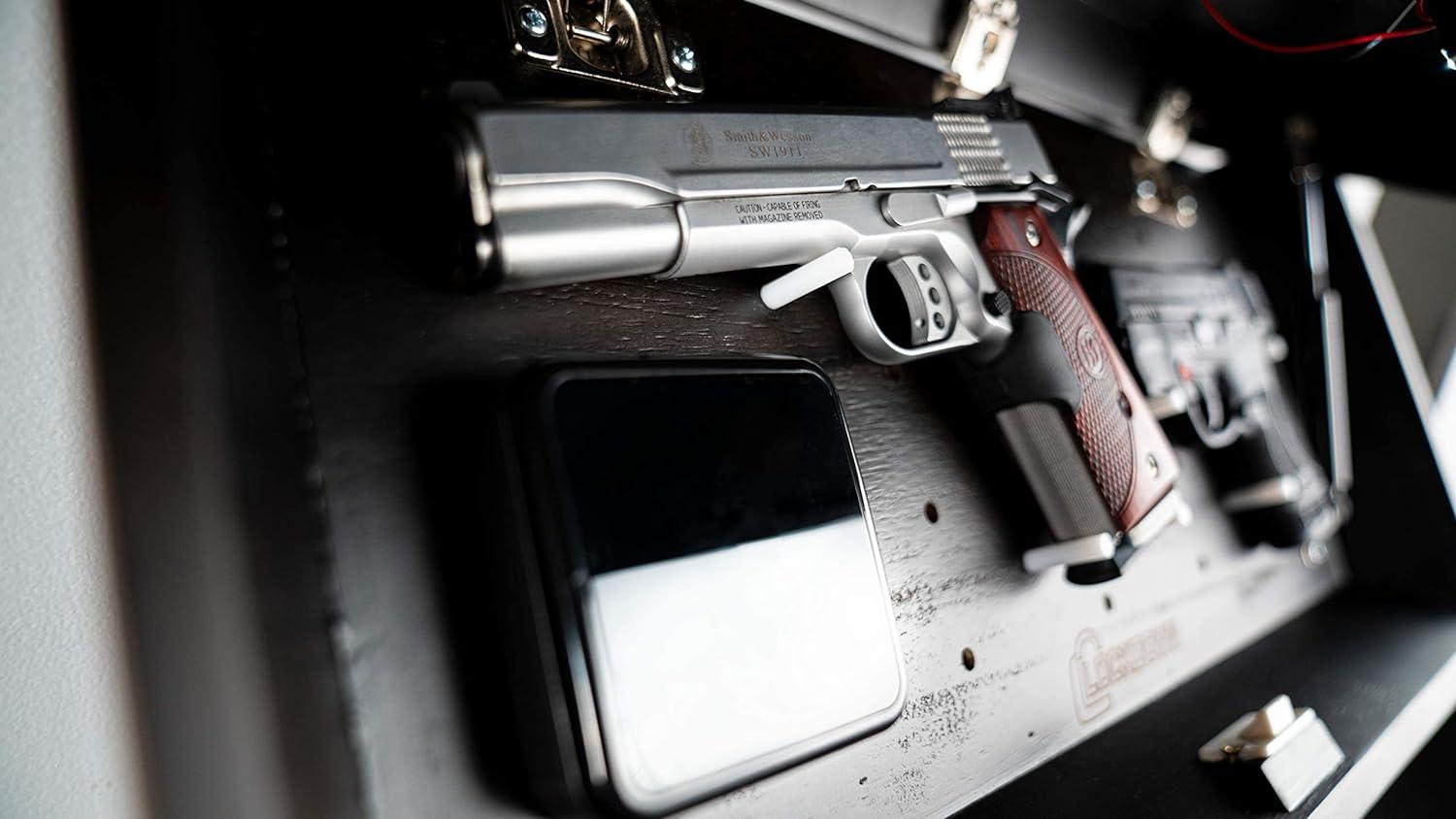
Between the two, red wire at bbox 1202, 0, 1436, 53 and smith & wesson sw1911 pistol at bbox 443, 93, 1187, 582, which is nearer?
smith & wesson sw1911 pistol at bbox 443, 93, 1187, 582

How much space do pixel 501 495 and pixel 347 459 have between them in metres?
0.08

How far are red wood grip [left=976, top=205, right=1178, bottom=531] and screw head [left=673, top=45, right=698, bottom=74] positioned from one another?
11.7 inches

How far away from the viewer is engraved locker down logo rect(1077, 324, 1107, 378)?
84cm

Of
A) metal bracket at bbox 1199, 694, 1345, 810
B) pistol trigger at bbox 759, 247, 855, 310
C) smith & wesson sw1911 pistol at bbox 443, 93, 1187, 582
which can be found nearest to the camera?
smith & wesson sw1911 pistol at bbox 443, 93, 1187, 582

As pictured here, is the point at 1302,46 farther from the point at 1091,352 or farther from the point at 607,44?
the point at 607,44

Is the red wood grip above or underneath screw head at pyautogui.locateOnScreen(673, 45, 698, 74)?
underneath

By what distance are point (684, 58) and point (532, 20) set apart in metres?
0.13

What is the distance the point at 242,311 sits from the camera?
479mm

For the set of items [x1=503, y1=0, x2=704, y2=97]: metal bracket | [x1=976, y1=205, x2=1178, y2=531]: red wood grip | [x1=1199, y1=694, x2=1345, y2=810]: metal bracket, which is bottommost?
[x1=1199, y1=694, x2=1345, y2=810]: metal bracket

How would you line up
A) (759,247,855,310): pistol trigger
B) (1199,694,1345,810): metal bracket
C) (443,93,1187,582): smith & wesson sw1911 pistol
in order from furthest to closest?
(1199,694,1345,810): metal bracket < (759,247,855,310): pistol trigger < (443,93,1187,582): smith & wesson sw1911 pistol

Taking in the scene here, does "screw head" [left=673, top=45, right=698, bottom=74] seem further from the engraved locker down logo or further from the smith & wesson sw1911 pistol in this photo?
the engraved locker down logo

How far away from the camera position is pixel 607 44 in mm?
660

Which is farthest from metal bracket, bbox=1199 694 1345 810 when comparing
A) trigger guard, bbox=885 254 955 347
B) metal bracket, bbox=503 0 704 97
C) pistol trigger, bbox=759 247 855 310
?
metal bracket, bbox=503 0 704 97

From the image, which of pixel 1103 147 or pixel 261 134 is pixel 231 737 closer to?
pixel 261 134
